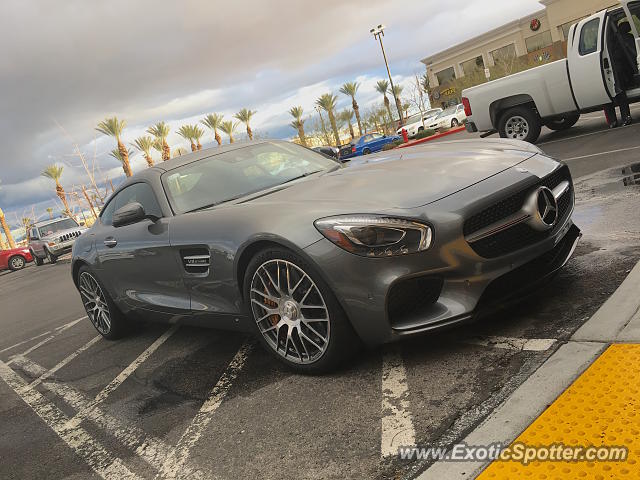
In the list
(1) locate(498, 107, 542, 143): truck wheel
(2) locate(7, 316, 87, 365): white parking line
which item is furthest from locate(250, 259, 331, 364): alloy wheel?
(1) locate(498, 107, 542, 143): truck wheel

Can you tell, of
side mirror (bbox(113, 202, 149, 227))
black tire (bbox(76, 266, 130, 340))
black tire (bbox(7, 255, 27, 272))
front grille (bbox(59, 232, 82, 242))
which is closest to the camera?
side mirror (bbox(113, 202, 149, 227))

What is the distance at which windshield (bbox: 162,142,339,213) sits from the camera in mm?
3947

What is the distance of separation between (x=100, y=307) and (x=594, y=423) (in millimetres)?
4439

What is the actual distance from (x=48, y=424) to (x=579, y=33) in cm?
938

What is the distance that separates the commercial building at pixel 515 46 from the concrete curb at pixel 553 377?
1854 inches

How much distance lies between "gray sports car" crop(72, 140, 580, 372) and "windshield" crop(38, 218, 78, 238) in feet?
70.2

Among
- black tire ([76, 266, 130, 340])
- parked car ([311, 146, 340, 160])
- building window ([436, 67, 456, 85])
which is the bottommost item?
black tire ([76, 266, 130, 340])

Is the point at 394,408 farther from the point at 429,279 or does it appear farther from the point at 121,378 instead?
the point at 121,378

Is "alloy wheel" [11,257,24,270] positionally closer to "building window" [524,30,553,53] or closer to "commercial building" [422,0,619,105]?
"commercial building" [422,0,619,105]

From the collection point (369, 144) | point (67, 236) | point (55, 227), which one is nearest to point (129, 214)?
point (67, 236)

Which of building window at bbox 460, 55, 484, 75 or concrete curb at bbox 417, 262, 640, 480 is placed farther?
building window at bbox 460, 55, 484, 75

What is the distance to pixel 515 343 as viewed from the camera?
280 centimetres

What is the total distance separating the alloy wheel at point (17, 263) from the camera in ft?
83.9

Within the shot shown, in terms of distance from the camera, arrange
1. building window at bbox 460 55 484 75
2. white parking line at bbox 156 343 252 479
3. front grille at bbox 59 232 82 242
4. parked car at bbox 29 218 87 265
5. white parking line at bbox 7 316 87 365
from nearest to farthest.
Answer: white parking line at bbox 156 343 252 479
white parking line at bbox 7 316 87 365
parked car at bbox 29 218 87 265
front grille at bbox 59 232 82 242
building window at bbox 460 55 484 75
